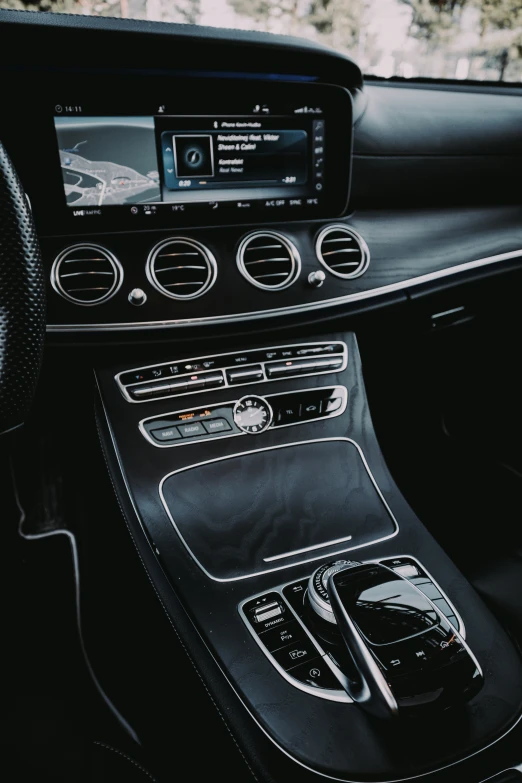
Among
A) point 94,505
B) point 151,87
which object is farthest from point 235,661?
point 151,87

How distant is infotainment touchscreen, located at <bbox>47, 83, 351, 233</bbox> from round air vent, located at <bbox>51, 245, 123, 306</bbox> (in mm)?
57

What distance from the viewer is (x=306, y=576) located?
89 centimetres

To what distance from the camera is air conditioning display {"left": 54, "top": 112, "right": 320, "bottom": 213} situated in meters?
0.94

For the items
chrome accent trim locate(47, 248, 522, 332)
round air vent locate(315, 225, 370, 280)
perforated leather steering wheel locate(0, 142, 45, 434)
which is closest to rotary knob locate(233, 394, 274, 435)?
chrome accent trim locate(47, 248, 522, 332)

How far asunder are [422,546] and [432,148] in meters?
0.76

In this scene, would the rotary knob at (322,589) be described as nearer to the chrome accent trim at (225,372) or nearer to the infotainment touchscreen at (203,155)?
the chrome accent trim at (225,372)

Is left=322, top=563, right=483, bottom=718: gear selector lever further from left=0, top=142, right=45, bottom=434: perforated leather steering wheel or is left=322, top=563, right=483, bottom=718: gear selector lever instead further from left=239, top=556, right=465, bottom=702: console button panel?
left=0, top=142, right=45, bottom=434: perforated leather steering wheel

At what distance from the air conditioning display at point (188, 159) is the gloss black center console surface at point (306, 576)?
10.2 inches

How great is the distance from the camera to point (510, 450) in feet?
4.81

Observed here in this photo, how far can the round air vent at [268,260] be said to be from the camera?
1058mm

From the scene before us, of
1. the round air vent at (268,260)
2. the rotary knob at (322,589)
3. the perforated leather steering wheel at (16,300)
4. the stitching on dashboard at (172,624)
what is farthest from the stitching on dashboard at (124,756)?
the round air vent at (268,260)

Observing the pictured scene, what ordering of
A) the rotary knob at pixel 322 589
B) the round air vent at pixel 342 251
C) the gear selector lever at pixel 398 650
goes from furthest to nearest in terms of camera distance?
the round air vent at pixel 342 251
the rotary knob at pixel 322 589
the gear selector lever at pixel 398 650

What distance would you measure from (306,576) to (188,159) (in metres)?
0.67

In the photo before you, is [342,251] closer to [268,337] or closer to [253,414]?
[268,337]
